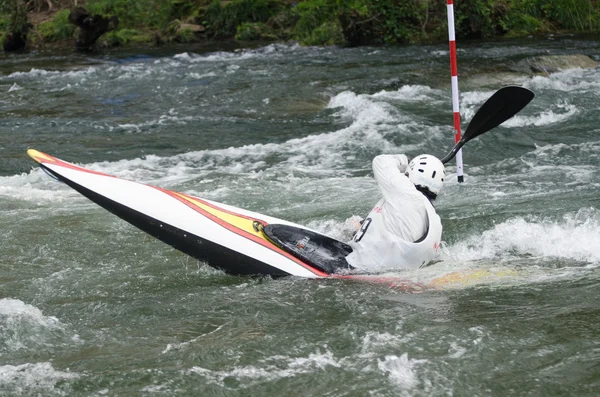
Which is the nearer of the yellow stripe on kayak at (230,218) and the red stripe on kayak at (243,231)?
the red stripe on kayak at (243,231)

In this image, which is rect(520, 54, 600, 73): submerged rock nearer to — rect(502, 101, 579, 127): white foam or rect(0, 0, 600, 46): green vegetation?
rect(502, 101, 579, 127): white foam

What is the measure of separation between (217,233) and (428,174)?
51.8 inches

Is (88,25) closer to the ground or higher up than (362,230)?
higher up

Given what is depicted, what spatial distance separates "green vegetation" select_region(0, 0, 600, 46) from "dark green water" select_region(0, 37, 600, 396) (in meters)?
3.47

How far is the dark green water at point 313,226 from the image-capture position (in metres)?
3.63

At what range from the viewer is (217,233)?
502 centimetres

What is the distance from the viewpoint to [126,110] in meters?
11.0

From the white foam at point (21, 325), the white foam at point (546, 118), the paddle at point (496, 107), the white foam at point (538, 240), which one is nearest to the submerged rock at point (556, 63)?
the white foam at point (546, 118)

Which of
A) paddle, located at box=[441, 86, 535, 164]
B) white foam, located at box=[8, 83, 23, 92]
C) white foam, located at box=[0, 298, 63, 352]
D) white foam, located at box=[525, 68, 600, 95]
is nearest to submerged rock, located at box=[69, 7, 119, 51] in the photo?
white foam, located at box=[8, 83, 23, 92]

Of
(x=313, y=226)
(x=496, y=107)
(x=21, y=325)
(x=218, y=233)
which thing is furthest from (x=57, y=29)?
(x=21, y=325)

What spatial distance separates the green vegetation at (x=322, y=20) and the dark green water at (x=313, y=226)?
3.47 m

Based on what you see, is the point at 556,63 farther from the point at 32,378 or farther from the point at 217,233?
the point at 32,378

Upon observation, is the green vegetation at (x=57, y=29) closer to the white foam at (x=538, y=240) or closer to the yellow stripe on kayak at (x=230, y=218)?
the yellow stripe on kayak at (x=230, y=218)

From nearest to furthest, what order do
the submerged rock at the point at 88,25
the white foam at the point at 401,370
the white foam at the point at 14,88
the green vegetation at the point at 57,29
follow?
1. the white foam at the point at 401,370
2. the white foam at the point at 14,88
3. the submerged rock at the point at 88,25
4. the green vegetation at the point at 57,29
